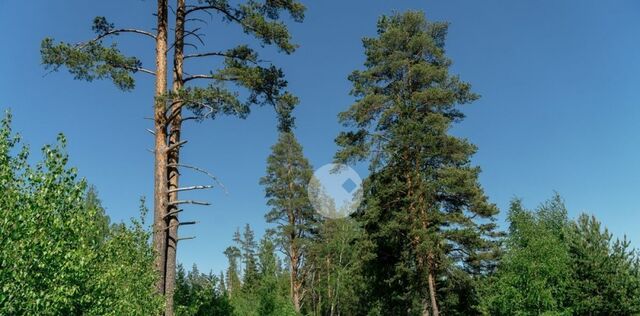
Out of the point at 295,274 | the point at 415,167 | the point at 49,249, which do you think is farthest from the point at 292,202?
the point at 49,249

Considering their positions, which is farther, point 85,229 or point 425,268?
point 425,268

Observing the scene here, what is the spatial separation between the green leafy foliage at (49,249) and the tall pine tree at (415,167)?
14.7 m

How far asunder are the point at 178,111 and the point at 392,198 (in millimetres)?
14130

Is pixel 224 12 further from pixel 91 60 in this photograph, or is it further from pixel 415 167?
pixel 415 167

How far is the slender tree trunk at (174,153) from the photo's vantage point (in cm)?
1186

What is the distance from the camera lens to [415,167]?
23500mm

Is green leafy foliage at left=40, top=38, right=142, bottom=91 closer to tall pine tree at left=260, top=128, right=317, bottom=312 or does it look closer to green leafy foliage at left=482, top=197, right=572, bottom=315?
green leafy foliage at left=482, top=197, right=572, bottom=315

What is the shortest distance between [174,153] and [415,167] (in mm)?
13806

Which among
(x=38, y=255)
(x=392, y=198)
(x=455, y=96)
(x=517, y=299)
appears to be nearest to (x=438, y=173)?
(x=392, y=198)

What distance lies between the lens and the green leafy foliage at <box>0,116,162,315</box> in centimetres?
658

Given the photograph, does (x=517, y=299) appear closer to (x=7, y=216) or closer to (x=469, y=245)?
(x=469, y=245)

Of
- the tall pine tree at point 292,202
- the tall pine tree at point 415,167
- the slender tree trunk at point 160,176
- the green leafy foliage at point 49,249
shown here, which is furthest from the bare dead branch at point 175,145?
the tall pine tree at point 292,202

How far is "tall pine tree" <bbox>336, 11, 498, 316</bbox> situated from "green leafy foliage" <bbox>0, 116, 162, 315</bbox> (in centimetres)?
1468

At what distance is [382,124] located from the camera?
24719mm
